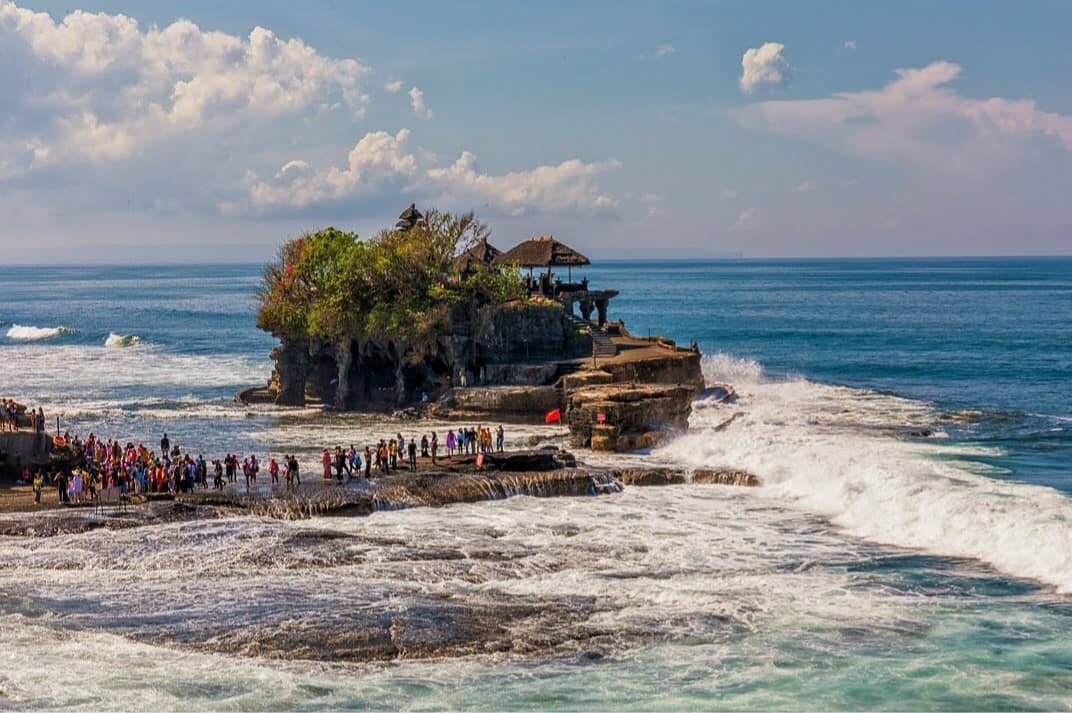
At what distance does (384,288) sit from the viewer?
6034 cm

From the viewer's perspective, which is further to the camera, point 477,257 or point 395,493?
point 477,257

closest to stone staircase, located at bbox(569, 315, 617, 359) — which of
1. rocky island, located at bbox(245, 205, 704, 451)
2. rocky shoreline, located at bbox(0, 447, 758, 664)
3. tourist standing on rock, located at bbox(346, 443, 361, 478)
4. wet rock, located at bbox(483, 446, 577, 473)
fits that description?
rocky island, located at bbox(245, 205, 704, 451)

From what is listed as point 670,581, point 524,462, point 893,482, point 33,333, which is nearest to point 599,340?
point 524,462

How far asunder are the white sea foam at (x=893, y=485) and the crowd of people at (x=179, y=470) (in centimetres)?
1029

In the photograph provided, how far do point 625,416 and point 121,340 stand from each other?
2595 inches

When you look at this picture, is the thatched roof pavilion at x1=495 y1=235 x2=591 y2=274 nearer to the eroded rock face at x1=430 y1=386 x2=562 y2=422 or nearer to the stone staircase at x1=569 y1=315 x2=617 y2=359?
the stone staircase at x1=569 y1=315 x2=617 y2=359

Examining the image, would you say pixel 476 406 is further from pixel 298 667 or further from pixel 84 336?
pixel 84 336

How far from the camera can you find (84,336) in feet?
358

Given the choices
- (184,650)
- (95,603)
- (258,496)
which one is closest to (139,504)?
(258,496)

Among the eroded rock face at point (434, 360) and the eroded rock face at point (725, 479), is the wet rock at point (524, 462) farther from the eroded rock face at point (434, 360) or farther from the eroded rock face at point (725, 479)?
the eroded rock face at point (434, 360)

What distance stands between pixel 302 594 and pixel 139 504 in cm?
1015

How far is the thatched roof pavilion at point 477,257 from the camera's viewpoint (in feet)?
205

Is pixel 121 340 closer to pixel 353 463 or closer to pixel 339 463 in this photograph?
pixel 353 463

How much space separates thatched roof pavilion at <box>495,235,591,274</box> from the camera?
211 feet
